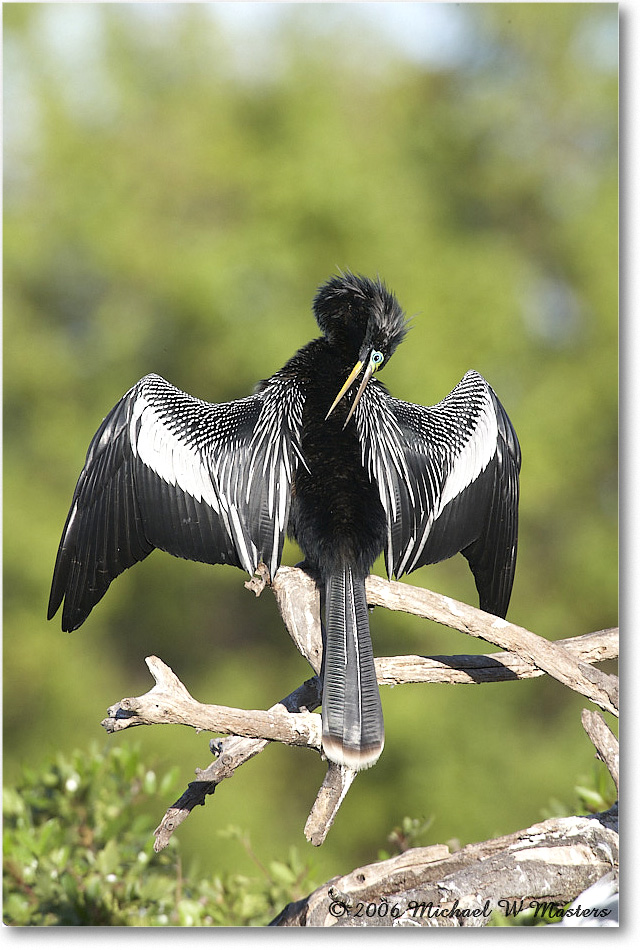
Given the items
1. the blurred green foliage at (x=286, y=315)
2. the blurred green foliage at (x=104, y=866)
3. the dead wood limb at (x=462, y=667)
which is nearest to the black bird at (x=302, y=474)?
the dead wood limb at (x=462, y=667)

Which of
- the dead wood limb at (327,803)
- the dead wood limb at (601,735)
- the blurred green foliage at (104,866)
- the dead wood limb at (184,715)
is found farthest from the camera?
the blurred green foliage at (104,866)

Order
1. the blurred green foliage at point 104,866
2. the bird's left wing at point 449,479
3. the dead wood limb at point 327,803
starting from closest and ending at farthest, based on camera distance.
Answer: the dead wood limb at point 327,803
the bird's left wing at point 449,479
the blurred green foliage at point 104,866

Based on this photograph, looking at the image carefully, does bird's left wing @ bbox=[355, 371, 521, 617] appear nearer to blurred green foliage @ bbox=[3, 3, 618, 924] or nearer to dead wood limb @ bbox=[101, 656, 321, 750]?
dead wood limb @ bbox=[101, 656, 321, 750]

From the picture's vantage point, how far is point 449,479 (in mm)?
2381

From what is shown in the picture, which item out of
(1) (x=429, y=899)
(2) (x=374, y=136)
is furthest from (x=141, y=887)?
(2) (x=374, y=136)

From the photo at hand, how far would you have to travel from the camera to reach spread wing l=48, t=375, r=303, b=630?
2.20m

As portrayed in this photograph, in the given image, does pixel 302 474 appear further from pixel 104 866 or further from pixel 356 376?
pixel 104 866

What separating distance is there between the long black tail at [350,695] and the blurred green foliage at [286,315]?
1870 mm

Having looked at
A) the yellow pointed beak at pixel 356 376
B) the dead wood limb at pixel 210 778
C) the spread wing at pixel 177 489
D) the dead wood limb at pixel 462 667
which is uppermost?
the yellow pointed beak at pixel 356 376

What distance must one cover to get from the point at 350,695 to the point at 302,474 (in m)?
0.60

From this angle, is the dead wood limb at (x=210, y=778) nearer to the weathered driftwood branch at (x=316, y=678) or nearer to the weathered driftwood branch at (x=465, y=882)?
the weathered driftwood branch at (x=316, y=678)

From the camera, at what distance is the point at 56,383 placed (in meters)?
4.53

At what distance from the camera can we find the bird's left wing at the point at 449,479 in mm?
2271

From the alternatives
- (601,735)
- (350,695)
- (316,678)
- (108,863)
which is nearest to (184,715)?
(350,695)
